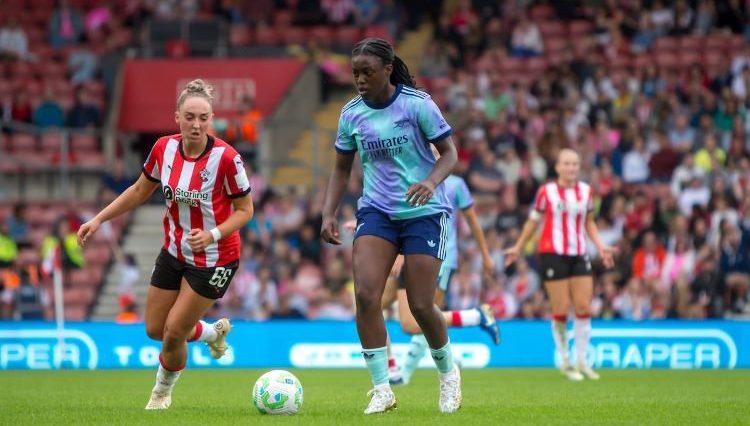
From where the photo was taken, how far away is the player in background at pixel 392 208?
9.23 m

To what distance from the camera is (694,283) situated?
2006 centimetres

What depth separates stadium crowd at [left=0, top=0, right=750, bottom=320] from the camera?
67.4ft

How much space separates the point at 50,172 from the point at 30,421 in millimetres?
16867

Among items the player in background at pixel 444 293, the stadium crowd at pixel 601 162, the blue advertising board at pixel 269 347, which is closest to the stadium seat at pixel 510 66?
the stadium crowd at pixel 601 162

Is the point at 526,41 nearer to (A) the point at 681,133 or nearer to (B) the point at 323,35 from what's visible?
(B) the point at 323,35

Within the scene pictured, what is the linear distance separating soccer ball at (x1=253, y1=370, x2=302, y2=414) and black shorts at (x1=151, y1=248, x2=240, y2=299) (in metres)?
0.77

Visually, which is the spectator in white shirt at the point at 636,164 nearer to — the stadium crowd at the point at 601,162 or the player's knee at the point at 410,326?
the stadium crowd at the point at 601,162

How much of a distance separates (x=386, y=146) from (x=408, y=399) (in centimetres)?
288

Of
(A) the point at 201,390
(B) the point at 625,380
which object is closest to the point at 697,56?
(B) the point at 625,380

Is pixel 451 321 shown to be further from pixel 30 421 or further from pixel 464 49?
pixel 464 49

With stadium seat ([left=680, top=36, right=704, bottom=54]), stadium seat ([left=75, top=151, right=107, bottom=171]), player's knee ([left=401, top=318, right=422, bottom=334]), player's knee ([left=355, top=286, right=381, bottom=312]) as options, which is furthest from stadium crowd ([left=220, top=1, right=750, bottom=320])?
player's knee ([left=355, top=286, right=381, bottom=312])

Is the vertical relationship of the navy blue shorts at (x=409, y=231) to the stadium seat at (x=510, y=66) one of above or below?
below

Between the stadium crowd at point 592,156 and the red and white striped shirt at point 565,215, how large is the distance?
5.31 m

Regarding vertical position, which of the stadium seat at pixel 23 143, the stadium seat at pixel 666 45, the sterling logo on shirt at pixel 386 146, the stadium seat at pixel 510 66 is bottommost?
the stadium seat at pixel 23 143
